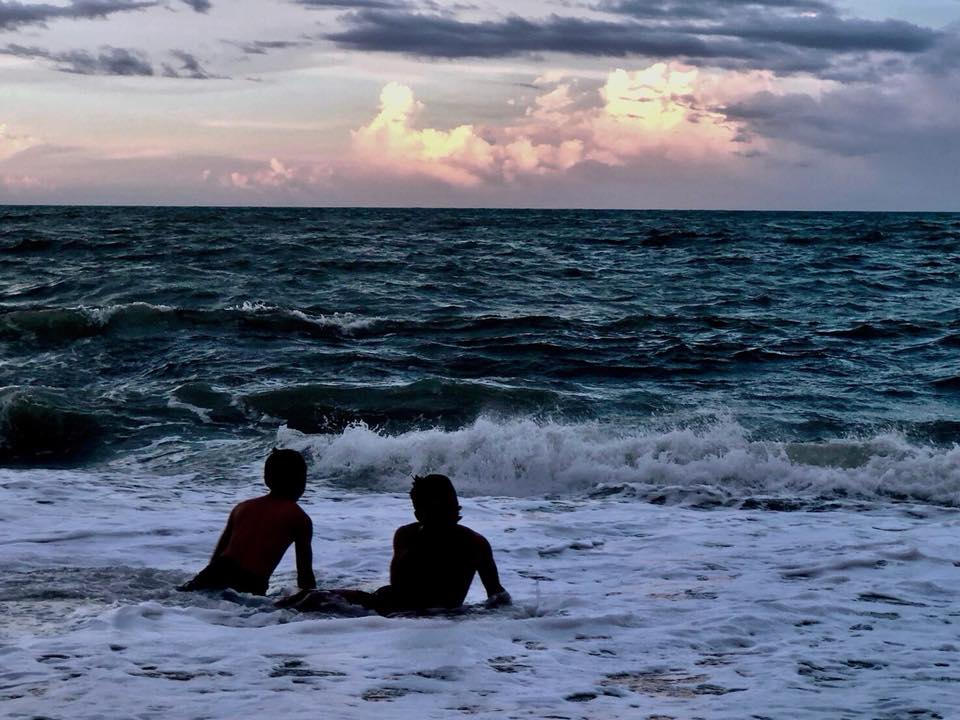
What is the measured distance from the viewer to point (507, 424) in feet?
40.7

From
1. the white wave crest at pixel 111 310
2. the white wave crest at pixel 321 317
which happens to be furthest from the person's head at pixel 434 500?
the white wave crest at pixel 111 310

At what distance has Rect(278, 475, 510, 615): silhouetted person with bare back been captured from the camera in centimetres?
581

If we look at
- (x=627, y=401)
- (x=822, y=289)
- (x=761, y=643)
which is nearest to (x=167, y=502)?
(x=761, y=643)

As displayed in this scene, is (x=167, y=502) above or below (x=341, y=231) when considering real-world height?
below

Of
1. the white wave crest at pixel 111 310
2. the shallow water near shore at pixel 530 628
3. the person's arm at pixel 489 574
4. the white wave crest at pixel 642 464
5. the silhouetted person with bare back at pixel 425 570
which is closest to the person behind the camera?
the shallow water near shore at pixel 530 628

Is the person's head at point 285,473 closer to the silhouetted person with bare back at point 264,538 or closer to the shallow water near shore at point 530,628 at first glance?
the silhouetted person with bare back at point 264,538

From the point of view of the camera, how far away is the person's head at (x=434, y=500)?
223 inches

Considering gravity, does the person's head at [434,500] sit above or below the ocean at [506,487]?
above

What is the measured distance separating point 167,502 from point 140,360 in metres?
8.13

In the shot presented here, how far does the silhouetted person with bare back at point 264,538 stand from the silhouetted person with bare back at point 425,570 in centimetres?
28

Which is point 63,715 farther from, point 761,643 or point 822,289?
point 822,289

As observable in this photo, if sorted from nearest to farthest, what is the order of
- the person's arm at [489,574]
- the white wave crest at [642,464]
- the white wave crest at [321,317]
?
the person's arm at [489,574], the white wave crest at [642,464], the white wave crest at [321,317]

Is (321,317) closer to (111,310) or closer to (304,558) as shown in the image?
(111,310)

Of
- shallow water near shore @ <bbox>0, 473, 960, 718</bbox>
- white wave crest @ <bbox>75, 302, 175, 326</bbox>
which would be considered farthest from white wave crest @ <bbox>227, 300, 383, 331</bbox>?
shallow water near shore @ <bbox>0, 473, 960, 718</bbox>
